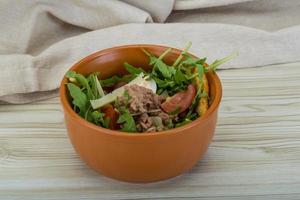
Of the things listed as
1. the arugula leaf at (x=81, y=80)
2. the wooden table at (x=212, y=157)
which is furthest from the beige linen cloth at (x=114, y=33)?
the arugula leaf at (x=81, y=80)

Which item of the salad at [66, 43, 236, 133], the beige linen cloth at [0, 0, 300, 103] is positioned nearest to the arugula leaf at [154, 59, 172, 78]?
the salad at [66, 43, 236, 133]

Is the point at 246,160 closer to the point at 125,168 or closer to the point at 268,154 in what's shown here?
the point at 268,154

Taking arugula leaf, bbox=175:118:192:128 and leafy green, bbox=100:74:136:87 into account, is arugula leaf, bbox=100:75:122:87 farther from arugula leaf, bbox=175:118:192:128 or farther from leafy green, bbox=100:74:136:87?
arugula leaf, bbox=175:118:192:128

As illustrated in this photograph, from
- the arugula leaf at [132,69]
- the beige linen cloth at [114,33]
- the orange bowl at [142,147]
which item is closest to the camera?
the orange bowl at [142,147]

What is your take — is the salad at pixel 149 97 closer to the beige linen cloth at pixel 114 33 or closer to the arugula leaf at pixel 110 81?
the arugula leaf at pixel 110 81

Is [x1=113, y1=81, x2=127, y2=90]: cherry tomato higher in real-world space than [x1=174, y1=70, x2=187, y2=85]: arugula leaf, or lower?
lower

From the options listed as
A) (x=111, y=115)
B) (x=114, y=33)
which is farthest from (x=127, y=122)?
(x=114, y=33)
